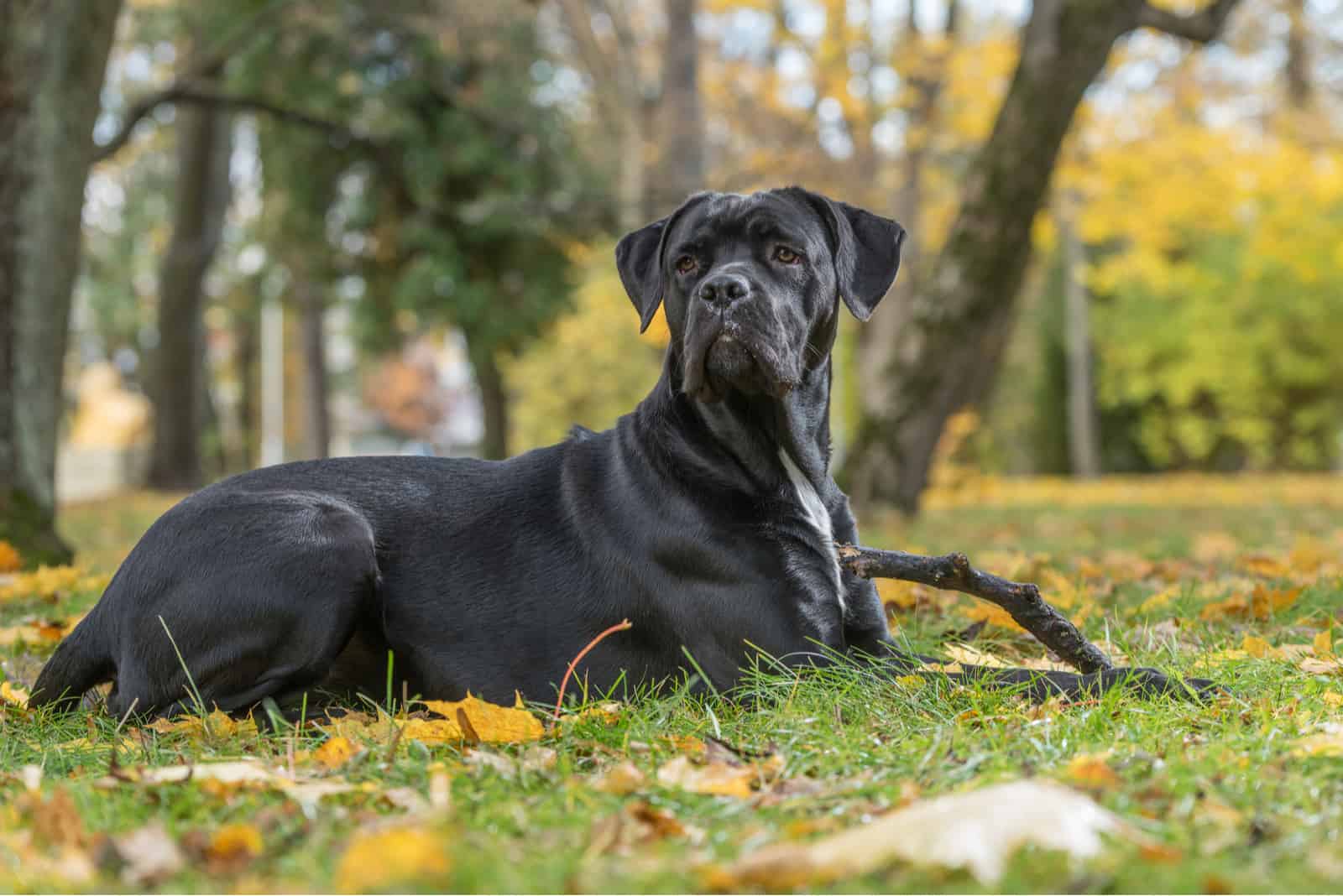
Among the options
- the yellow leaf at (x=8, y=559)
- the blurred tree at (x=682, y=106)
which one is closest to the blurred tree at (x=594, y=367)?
the blurred tree at (x=682, y=106)

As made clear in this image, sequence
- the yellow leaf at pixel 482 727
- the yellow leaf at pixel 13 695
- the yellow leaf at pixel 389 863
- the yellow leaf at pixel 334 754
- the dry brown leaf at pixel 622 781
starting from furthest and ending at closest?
the yellow leaf at pixel 13 695 → the yellow leaf at pixel 482 727 → the yellow leaf at pixel 334 754 → the dry brown leaf at pixel 622 781 → the yellow leaf at pixel 389 863

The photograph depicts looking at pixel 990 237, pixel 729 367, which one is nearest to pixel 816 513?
pixel 729 367

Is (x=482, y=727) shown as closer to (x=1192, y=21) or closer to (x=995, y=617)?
(x=995, y=617)

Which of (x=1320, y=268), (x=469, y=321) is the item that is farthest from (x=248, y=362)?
(x=1320, y=268)

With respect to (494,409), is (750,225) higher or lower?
higher

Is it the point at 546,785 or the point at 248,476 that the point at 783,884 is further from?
the point at 248,476

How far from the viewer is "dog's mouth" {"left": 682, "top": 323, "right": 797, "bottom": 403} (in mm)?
3715

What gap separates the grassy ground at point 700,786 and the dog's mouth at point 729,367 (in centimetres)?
89

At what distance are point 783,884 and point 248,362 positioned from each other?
108 ft

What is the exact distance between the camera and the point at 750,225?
3.95m

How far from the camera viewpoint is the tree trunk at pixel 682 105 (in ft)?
48.4

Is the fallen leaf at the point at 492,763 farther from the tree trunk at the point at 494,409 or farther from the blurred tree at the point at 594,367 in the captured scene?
the blurred tree at the point at 594,367

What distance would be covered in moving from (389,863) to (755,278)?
2.27 meters

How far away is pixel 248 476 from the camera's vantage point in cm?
402
